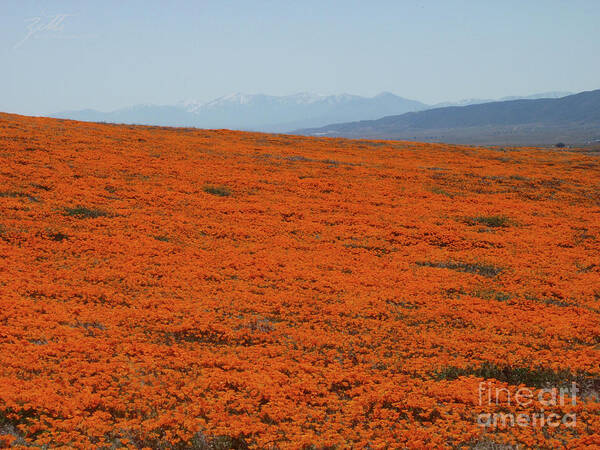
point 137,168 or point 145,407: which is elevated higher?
point 137,168

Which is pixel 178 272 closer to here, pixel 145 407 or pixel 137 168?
pixel 145 407

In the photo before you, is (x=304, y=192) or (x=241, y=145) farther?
(x=241, y=145)

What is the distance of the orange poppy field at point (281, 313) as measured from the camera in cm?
971

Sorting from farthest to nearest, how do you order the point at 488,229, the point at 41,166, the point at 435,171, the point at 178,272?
the point at 435,171 → the point at 41,166 → the point at 488,229 → the point at 178,272

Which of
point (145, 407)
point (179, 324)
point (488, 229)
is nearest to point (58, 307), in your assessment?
point (179, 324)

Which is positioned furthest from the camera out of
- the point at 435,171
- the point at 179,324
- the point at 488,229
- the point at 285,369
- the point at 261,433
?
the point at 435,171

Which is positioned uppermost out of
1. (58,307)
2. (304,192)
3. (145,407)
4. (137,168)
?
(137,168)

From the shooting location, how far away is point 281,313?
15.6 m

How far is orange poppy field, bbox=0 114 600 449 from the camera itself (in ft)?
31.9

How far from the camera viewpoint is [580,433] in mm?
9688

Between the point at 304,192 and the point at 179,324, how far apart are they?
19.7 meters

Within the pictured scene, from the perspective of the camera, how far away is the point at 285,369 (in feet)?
39.6

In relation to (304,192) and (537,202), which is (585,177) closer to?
(537,202)

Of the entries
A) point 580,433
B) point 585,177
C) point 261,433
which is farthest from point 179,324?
point 585,177
